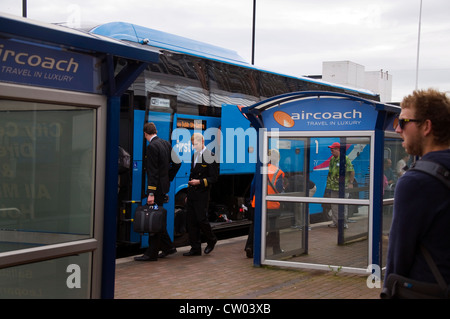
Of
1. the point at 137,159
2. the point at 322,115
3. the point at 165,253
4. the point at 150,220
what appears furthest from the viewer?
the point at 137,159

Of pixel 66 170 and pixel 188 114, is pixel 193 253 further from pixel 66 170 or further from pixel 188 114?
pixel 66 170

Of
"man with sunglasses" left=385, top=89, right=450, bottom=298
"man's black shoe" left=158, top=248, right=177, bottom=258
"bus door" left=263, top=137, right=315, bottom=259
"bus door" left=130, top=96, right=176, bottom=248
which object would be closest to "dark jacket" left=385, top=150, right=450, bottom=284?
"man with sunglasses" left=385, top=89, right=450, bottom=298

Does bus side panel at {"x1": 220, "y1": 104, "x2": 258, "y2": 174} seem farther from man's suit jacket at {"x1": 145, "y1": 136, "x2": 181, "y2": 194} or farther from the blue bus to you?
man's suit jacket at {"x1": 145, "y1": 136, "x2": 181, "y2": 194}

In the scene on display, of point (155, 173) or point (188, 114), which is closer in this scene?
point (155, 173)

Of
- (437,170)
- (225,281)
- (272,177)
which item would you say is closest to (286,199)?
(272,177)

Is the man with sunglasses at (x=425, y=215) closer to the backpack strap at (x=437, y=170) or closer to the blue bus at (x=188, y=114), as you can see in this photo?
the backpack strap at (x=437, y=170)

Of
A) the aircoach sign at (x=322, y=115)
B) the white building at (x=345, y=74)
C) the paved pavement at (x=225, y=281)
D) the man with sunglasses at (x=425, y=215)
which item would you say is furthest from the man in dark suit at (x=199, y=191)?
the white building at (x=345, y=74)

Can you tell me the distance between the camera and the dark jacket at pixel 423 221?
281cm

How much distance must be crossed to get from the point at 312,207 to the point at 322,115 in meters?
1.33

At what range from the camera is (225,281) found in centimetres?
762

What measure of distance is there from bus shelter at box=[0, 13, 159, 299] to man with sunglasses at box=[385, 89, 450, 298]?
2.28m

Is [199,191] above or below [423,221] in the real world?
below

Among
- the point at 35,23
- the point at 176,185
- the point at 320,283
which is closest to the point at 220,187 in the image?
the point at 176,185

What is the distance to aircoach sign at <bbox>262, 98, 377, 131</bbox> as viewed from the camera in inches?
305
